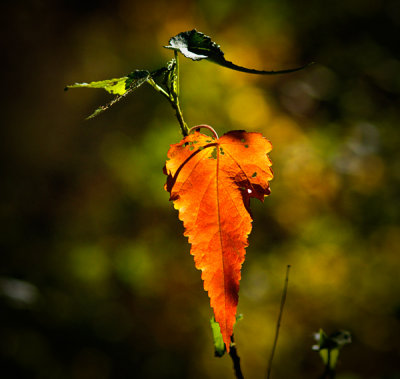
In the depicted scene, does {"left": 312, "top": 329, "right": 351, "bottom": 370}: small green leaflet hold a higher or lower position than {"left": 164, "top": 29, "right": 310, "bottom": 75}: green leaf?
lower

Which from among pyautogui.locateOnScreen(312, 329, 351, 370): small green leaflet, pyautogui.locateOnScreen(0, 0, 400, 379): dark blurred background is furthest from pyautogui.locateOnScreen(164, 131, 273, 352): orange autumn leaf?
pyautogui.locateOnScreen(0, 0, 400, 379): dark blurred background

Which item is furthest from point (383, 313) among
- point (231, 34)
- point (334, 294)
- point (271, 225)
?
point (231, 34)

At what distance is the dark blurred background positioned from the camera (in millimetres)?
2727

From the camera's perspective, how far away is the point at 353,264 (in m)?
2.76

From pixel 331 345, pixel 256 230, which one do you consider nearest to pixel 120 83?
pixel 331 345

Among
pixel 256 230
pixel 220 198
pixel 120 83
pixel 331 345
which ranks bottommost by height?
pixel 331 345

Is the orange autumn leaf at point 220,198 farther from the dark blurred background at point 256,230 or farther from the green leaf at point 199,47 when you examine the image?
the dark blurred background at point 256,230

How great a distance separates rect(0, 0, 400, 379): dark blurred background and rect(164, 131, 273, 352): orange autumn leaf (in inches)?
82.9

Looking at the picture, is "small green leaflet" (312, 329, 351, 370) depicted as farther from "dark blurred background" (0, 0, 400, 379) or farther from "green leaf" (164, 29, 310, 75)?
"dark blurred background" (0, 0, 400, 379)

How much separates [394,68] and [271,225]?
1674mm

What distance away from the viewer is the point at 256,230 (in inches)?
130

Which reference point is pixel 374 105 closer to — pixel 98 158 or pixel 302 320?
pixel 302 320

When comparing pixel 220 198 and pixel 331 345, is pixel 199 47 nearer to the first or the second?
pixel 220 198

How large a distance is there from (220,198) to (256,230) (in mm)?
2973
